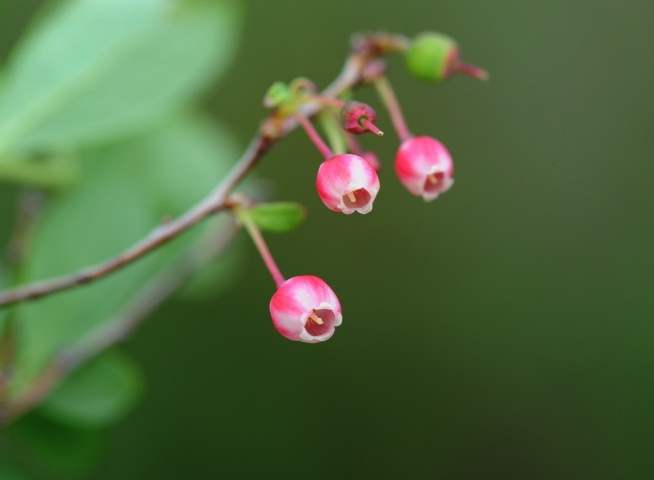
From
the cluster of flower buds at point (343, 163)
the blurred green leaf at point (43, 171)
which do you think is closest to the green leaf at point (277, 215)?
the cluster of flower buds at point (343, 163)

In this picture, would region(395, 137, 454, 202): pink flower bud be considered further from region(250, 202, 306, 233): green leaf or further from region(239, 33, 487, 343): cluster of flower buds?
region(250, 202, 306, 233): green leaf

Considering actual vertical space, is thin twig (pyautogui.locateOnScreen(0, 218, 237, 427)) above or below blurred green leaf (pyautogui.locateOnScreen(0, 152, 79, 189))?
below

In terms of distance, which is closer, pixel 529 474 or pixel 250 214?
pixel 250 214

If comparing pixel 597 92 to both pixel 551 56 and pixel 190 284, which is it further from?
pixel 190 284

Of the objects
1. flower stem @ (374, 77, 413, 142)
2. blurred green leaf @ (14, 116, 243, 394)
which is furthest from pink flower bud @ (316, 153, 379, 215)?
blurred green leaf @ (14, 116, 243, 394)

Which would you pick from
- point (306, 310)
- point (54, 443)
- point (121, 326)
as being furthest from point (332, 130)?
point (54, 443)

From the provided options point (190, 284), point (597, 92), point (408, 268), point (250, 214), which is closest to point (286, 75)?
point (408, 268)

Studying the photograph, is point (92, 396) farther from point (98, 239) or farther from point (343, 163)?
point (343, 163)
